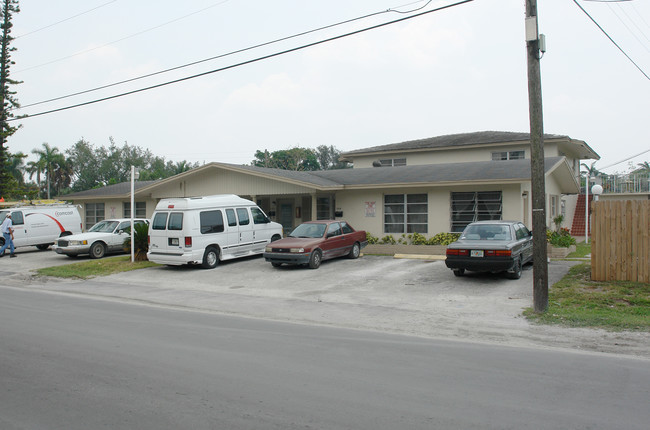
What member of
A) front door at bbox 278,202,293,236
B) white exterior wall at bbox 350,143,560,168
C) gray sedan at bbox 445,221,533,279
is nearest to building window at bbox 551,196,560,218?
white exterior wall at bbox 350,143,560,168

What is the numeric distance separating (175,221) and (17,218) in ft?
34.9

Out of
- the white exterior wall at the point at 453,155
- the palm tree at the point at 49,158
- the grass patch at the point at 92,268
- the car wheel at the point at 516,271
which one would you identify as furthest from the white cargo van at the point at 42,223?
the palm tree at the point at 49,158

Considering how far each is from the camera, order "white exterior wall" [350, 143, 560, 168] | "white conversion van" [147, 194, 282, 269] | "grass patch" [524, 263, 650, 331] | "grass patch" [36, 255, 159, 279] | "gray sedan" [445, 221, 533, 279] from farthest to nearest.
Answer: "white exterior wall" [350, 143, 560, 168] < "grass patch" [36, 255, 159, 279] < "white conversion van" [147, 194, 282, 269] < "gray sedan" [445, 221, 533, 279] < "grass patch" [524, 263, 650, 331]

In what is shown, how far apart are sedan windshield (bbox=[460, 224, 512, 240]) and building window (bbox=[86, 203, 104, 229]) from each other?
76.9 ft

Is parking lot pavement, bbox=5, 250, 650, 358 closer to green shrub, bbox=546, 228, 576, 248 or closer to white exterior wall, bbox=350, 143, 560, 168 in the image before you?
green shrub, bbox=546, 228, 576, 248

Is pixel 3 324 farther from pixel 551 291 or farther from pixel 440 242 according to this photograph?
pixel 440 242

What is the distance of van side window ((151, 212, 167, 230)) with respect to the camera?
54.4 feet

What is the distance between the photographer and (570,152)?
1141 inches

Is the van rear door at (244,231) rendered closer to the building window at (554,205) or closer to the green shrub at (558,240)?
the green shrub at (558,240)

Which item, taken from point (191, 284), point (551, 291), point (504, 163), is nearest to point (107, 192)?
point (191, 284)

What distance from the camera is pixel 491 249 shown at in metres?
12.4

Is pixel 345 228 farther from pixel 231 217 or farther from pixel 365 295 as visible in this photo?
pixel 365 295

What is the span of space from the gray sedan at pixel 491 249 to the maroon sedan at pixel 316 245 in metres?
4.47

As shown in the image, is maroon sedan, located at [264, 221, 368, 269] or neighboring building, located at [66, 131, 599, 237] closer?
maroon sedan, located at [264, 221, 368, 269]
